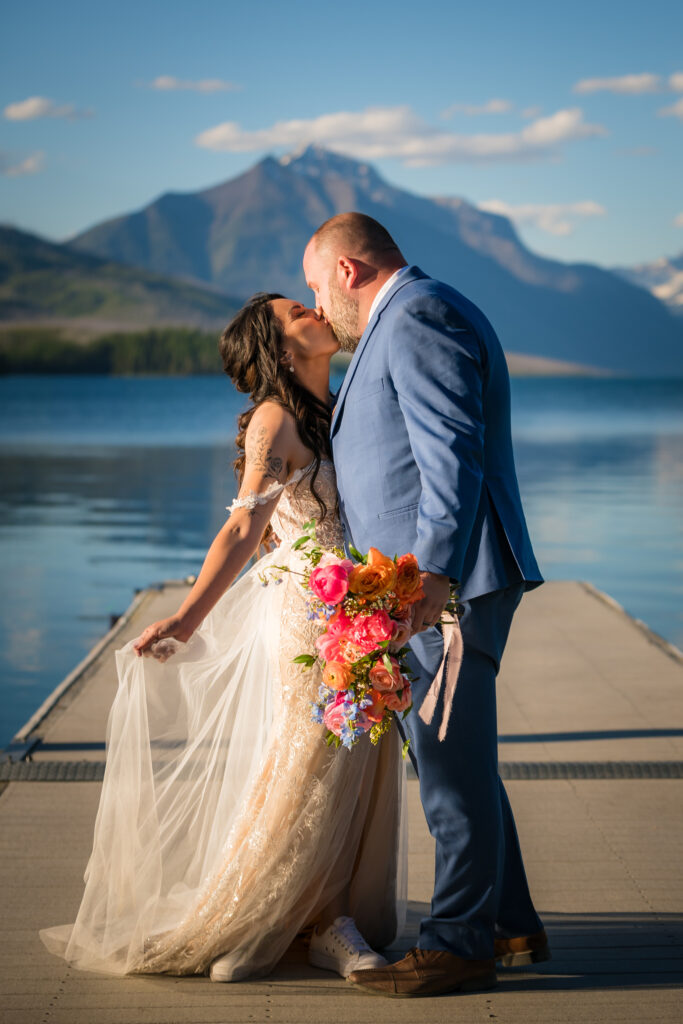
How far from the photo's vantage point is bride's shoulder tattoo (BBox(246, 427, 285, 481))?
293 centimetres

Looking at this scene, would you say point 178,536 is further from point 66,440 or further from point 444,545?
point 66,440

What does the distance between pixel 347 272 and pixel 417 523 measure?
69cm

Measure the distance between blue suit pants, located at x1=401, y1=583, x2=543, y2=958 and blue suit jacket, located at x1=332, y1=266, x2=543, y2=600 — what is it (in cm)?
12

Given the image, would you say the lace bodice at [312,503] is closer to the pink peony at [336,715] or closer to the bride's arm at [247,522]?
the bride's arm at [247,522]

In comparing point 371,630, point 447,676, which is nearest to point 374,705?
point 371,630

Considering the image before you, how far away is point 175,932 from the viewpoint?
2.89 m

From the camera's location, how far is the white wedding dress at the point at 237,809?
289 centimetres

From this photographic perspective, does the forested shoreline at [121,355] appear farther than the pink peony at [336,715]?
Yes

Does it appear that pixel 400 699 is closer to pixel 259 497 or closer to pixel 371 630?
pixel 371 630

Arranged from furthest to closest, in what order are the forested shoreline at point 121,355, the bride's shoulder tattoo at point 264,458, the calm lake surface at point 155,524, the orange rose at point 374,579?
the forested shoreline at point 121,355 → the calm lake surface at point 155,524 → the bride's shoulder tattoo at point 264,458 → the orange rose at point 374,579

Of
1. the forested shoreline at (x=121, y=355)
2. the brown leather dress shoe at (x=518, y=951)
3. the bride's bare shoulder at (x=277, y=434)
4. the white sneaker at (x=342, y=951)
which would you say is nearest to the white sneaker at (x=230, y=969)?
the white sneaker at (x=342, y=951)

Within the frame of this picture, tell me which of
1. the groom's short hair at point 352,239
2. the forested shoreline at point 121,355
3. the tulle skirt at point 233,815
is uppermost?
the groom's short hair at point 352,239

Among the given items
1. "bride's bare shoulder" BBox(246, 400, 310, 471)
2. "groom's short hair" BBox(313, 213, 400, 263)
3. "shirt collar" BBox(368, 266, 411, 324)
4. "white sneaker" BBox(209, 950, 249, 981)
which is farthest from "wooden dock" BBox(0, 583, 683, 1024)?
"groom's short hair" BBox(313, 213, 400, 263)

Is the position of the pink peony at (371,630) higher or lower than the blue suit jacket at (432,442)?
lower
